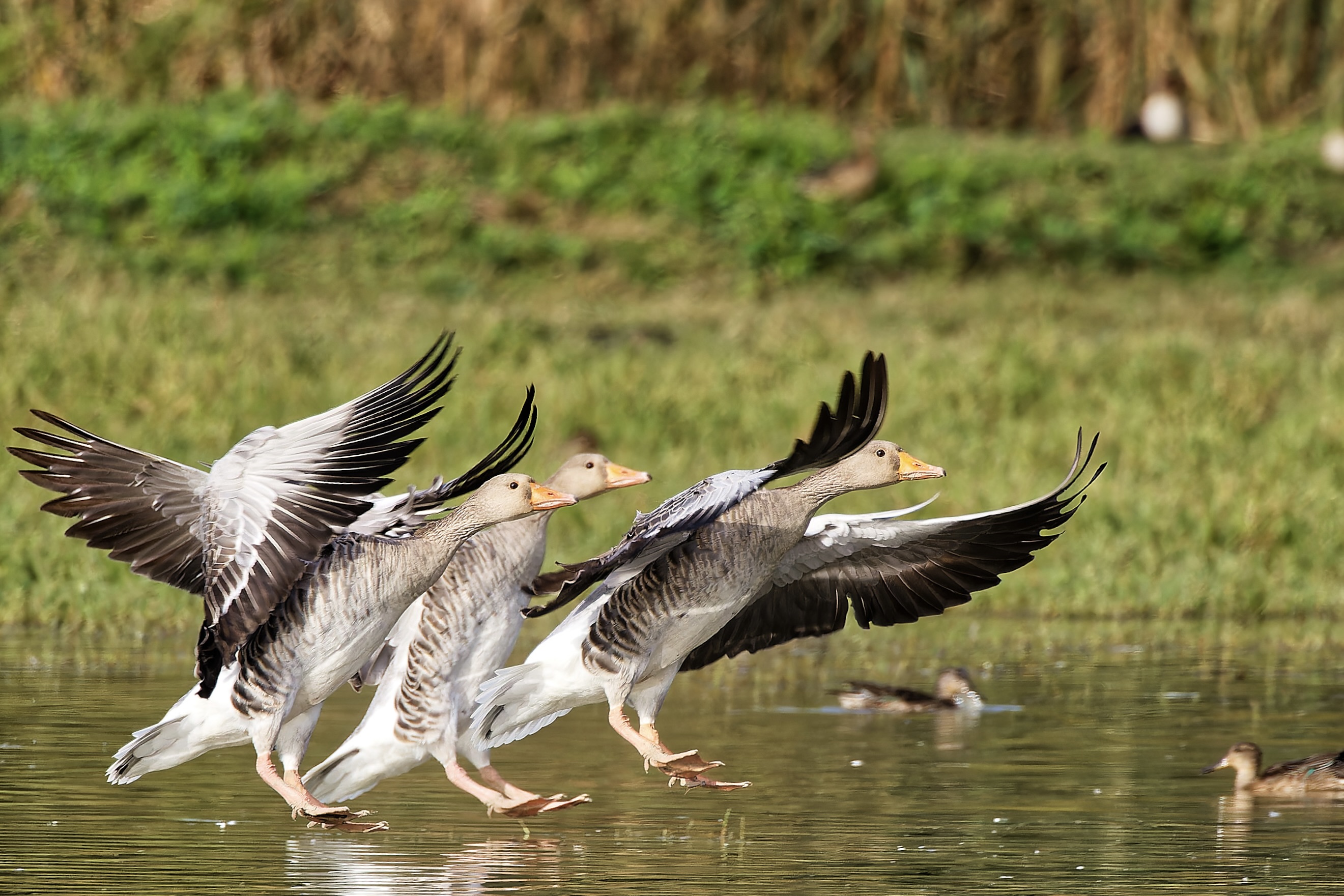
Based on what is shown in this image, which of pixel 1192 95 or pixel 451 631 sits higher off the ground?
pixel 1192 95

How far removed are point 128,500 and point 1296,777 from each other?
3.76m

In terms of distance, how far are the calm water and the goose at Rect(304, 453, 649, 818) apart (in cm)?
18

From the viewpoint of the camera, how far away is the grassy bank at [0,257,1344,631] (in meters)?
11.8

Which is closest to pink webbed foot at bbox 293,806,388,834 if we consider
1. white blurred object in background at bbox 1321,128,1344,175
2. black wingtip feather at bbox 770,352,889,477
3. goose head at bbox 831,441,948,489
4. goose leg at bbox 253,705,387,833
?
goose leg at bbox 253,705,387,833

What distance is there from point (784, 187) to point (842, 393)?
12.5 m

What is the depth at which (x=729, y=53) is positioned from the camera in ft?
74.4

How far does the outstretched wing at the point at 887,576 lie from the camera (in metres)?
8.04

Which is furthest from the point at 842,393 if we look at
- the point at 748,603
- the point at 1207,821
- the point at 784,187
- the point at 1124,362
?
the point at 784,187

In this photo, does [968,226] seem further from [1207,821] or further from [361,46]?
[1207,821]

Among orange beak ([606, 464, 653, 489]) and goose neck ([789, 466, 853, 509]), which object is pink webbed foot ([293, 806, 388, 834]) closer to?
orange beak ([606, 464, 653, 489])

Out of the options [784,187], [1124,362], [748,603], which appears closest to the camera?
[748,603]

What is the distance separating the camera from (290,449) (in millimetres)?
6930

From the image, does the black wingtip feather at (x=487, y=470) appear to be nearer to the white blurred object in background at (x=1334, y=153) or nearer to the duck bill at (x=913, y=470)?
the duck bill at (x=913, y=470)

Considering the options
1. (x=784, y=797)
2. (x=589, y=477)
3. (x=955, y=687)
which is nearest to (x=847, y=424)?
(x=589, y=477)
